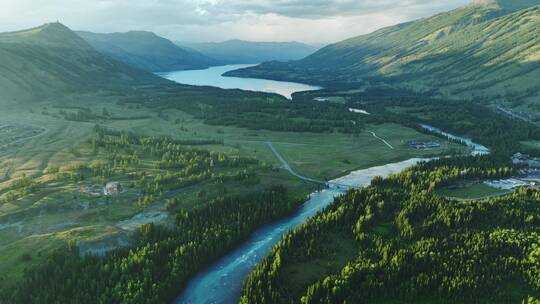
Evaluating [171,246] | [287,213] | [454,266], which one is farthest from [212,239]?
[454,266]

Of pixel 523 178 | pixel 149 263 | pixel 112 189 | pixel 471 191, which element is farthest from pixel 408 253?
pixel 523 178

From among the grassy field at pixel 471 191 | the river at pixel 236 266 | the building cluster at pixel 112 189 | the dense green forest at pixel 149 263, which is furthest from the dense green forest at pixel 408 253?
the building cluster at pixel 112 189

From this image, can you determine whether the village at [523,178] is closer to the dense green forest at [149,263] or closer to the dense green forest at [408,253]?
the dense green forest at [408,253]

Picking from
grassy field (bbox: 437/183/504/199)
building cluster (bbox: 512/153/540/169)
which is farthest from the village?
grassy field (bbox: 437/183/504/199)

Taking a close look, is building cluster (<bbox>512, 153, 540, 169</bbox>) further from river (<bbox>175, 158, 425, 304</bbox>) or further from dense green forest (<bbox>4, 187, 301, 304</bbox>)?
dense green forest (<bbox>4, 187, 301, 304</bbox>)

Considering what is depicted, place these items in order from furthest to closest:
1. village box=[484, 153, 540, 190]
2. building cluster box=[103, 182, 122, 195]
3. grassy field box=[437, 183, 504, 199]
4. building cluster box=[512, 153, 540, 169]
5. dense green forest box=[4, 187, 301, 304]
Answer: building cluster box=[512, 153, 540, 169]
village box=[484, 153, 540, 190]
grassy field box=[437, 183, 504, 199]
building cluster box=[103, 182, 122, 195]
dense green forest box=[4, 187, 301, 304]

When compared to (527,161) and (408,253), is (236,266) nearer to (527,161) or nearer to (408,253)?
(408,253)
